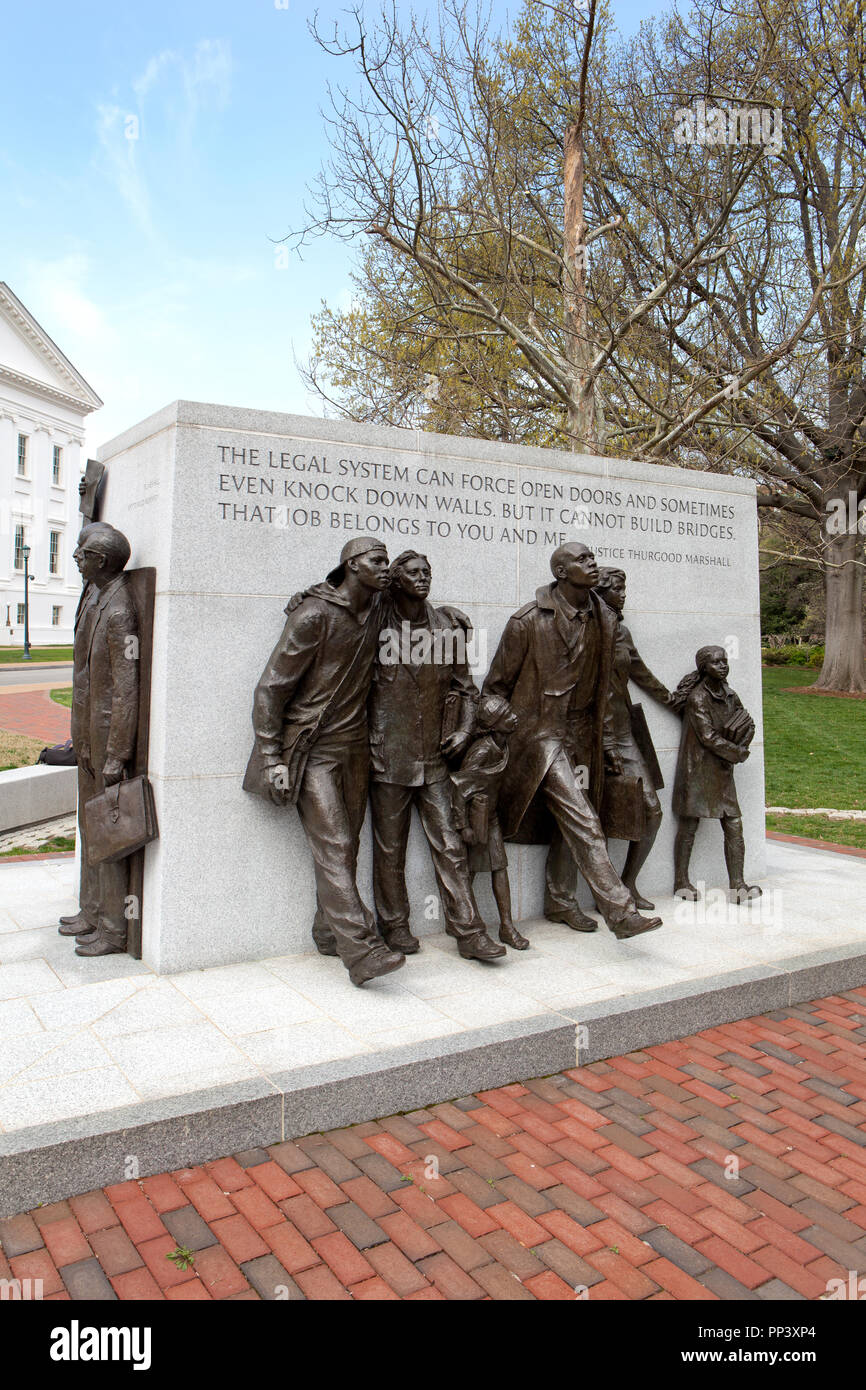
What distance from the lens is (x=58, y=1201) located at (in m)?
3.46

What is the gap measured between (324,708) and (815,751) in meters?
14.5

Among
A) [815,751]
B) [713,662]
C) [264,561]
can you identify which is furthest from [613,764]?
[815,751]

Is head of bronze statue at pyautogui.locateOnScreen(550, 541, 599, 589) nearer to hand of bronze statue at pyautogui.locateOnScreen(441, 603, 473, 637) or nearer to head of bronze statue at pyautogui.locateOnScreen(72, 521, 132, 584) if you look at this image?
hand of bronze statue at pyautogui.locateOnScreen(441, 603, 473, 637)

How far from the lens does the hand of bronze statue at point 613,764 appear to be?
648cm

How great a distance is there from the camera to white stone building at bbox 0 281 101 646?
50.5m

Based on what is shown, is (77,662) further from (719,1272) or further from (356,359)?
(356,359)

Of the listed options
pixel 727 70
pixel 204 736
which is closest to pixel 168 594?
pixel 204 736

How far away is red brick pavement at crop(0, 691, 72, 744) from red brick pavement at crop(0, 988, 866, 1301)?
10.6 meters

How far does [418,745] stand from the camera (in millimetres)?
5652

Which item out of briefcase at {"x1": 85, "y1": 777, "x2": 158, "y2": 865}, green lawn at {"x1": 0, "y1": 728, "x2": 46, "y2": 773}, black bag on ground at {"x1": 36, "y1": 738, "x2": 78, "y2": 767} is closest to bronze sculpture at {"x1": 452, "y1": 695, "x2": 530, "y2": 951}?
briefcase at {"x1": 85, "y1": 777, "x2": 158, "y2": 865}

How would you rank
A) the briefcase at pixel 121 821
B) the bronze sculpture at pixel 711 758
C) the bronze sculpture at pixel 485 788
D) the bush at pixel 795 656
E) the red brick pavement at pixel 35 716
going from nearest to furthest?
the briefcase at pixel 121 821 → the bronze sculpture at pixel 485 788 → the bronze sculpture at pixel 711 758 → the red brick pavement at pixel 35 716 → the bush at pixel 795 656

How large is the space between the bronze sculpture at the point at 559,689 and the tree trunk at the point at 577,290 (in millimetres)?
8582

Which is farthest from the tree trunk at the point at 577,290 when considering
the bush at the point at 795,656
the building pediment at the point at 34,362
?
the building pediment at the point at 34,362

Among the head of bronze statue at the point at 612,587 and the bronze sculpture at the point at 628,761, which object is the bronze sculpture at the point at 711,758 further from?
the head of bronze statue at the point at 612,587
